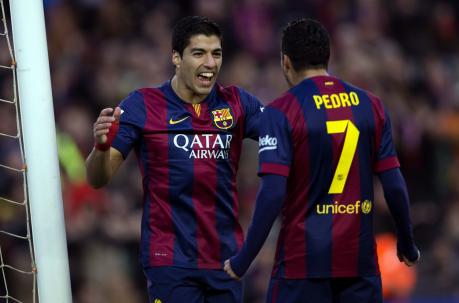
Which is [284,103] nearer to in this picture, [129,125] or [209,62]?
[209,62]

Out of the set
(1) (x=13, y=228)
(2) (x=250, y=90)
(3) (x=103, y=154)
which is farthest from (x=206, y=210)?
(2) (x=250, y=90)

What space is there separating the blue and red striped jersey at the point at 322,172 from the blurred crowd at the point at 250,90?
393 centimetres

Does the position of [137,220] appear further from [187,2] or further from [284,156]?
[284,156]

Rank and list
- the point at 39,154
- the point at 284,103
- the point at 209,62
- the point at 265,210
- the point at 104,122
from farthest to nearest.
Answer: the point at 209,62 → the point at 39,154 → the point at 104,122 → the point at 284,103 → the point at 265,210

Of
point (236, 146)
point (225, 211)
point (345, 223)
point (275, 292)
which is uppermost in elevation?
point (236, 146)

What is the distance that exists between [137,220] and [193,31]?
3.55 meters

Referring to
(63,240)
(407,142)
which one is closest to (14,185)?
(63,240)

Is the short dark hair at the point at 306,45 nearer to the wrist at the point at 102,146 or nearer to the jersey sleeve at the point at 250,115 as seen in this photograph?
the jersey sleeve at the point at 250,115

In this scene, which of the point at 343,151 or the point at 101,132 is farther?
the point at 101,132

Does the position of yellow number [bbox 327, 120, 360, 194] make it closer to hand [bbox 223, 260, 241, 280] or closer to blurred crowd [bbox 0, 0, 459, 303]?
hand [bbox 223, 260, 241, 280]

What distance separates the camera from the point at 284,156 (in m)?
4.62

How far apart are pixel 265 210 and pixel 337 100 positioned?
1.95 feet

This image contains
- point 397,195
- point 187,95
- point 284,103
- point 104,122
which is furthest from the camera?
point 187,95

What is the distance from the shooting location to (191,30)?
5457 mm
